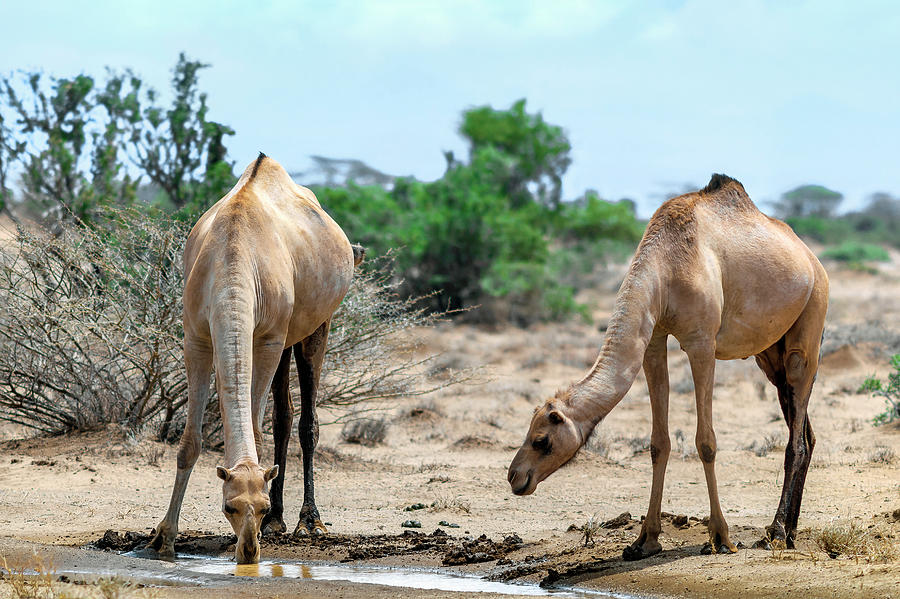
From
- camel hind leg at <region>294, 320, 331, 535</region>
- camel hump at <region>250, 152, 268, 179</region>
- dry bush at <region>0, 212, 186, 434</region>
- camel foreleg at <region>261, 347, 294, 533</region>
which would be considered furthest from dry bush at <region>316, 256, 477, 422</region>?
camel hump at <region>250, 152, 268, 179</region>

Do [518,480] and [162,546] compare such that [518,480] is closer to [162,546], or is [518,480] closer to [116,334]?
[162,546]

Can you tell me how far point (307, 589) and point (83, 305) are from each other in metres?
4.87

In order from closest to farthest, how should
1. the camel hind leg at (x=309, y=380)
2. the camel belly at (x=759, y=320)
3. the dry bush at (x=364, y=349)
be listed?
the camel belly at (x=759, y=320), the camel hind leg at (x=309, y=380), the dry bush at (x=364, y=349)

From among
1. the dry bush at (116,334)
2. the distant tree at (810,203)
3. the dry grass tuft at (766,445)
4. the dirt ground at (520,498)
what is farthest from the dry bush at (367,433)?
the distant tree at (810,203)

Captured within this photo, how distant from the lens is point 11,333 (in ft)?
33.7

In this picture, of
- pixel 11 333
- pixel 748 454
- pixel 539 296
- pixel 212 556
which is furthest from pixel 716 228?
pixel 539 296

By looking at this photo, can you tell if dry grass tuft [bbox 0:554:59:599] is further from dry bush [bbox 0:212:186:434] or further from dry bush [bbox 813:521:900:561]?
dry bush [bbox 813:521:900:561]

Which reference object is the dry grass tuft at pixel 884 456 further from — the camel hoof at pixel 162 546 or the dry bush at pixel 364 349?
the camel hoof at pixel 162 546

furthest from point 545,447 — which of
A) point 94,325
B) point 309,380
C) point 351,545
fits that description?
point 94,325

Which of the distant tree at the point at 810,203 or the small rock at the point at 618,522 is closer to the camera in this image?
the small rock at the point at 618,522

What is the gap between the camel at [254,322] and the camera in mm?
5914

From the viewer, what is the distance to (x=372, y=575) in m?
6.55

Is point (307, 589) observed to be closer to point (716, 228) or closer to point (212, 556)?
point (212, 556)

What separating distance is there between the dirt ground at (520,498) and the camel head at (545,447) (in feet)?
2.27
